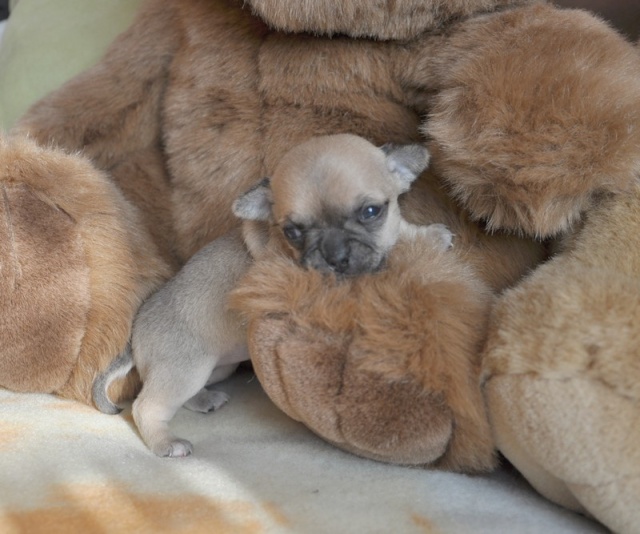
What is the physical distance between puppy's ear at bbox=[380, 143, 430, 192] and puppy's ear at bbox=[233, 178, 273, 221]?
23 cm

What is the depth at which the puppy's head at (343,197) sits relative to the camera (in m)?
1.18

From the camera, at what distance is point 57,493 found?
41.3 inches

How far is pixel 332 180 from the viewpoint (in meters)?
1.20

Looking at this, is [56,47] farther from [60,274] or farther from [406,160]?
[406,160]

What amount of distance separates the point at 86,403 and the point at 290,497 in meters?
0.54

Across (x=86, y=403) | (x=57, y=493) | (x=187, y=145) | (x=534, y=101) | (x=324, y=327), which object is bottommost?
(x=86, y=403)

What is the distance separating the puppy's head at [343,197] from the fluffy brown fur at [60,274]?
358 millimetres

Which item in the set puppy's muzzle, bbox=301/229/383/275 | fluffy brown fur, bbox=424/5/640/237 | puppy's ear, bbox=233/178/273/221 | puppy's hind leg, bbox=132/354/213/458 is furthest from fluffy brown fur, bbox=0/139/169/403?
fluffy brown fur, bbox=424/5/640/237

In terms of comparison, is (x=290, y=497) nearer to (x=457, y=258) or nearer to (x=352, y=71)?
(x=457, y=258)

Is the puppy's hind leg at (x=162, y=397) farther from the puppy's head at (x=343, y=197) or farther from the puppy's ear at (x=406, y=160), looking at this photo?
the puppy's ear at (x=406, y=160)

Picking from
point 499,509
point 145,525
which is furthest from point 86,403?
point 499,509

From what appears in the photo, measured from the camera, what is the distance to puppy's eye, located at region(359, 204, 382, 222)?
3.98ft

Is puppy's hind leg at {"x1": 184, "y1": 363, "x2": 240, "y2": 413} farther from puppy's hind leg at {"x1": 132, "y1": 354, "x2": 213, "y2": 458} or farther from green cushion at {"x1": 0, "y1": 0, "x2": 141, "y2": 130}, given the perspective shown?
green cushion at {"x1": 0, "y1": 0, "x2": 141, "y2": 130}

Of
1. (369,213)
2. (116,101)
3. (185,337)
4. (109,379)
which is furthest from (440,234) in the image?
(116,101)
